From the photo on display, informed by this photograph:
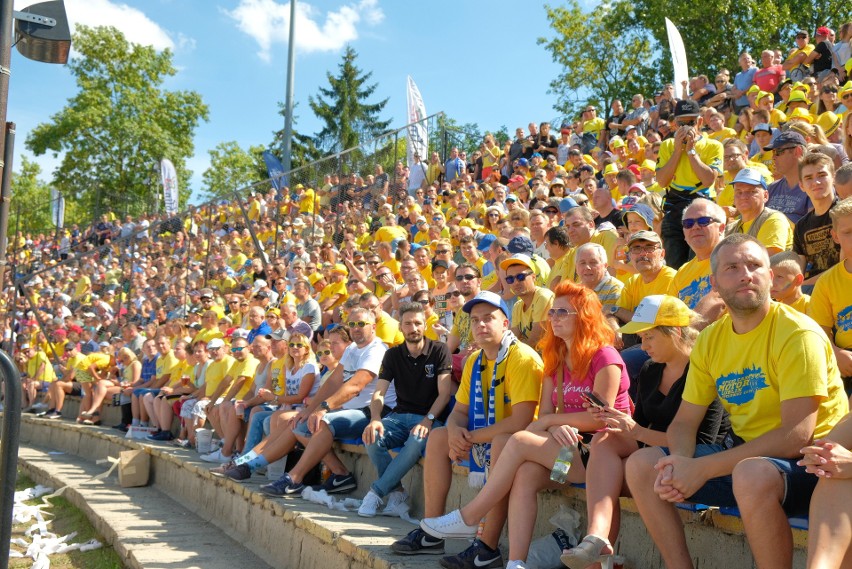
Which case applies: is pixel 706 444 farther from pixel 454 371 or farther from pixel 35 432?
pixel 35 432

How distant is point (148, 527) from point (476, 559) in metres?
4.21

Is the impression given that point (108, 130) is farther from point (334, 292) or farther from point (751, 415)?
point (751, 415)

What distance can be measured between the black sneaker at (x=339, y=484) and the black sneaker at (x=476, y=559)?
254 cm

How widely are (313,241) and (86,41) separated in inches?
1092

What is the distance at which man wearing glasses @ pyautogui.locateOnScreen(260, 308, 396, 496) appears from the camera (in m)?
6.73

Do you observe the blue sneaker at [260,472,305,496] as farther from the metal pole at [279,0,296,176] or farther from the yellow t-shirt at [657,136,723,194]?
the metal pole at [279,0,296,176]

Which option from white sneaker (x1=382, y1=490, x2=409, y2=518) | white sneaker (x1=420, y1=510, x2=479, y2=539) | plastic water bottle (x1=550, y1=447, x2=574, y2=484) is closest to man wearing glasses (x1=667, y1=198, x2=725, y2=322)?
plastic water bottle (x1=550, y1=447, x2=574, y2=484)

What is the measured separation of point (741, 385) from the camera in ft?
11.4

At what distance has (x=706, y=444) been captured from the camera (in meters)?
3.75

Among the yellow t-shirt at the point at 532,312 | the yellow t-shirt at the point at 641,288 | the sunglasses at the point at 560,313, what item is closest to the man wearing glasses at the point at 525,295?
the yellow t-shirt at the point at 532,312

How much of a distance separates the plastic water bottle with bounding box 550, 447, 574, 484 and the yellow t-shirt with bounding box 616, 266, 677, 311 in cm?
197

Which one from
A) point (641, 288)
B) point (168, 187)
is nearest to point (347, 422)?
point (641, 288)

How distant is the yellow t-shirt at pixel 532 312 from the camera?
20.0ft

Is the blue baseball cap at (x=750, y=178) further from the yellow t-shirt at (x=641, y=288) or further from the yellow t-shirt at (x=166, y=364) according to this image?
the yellow t-shirt at (x=166, y=364)
